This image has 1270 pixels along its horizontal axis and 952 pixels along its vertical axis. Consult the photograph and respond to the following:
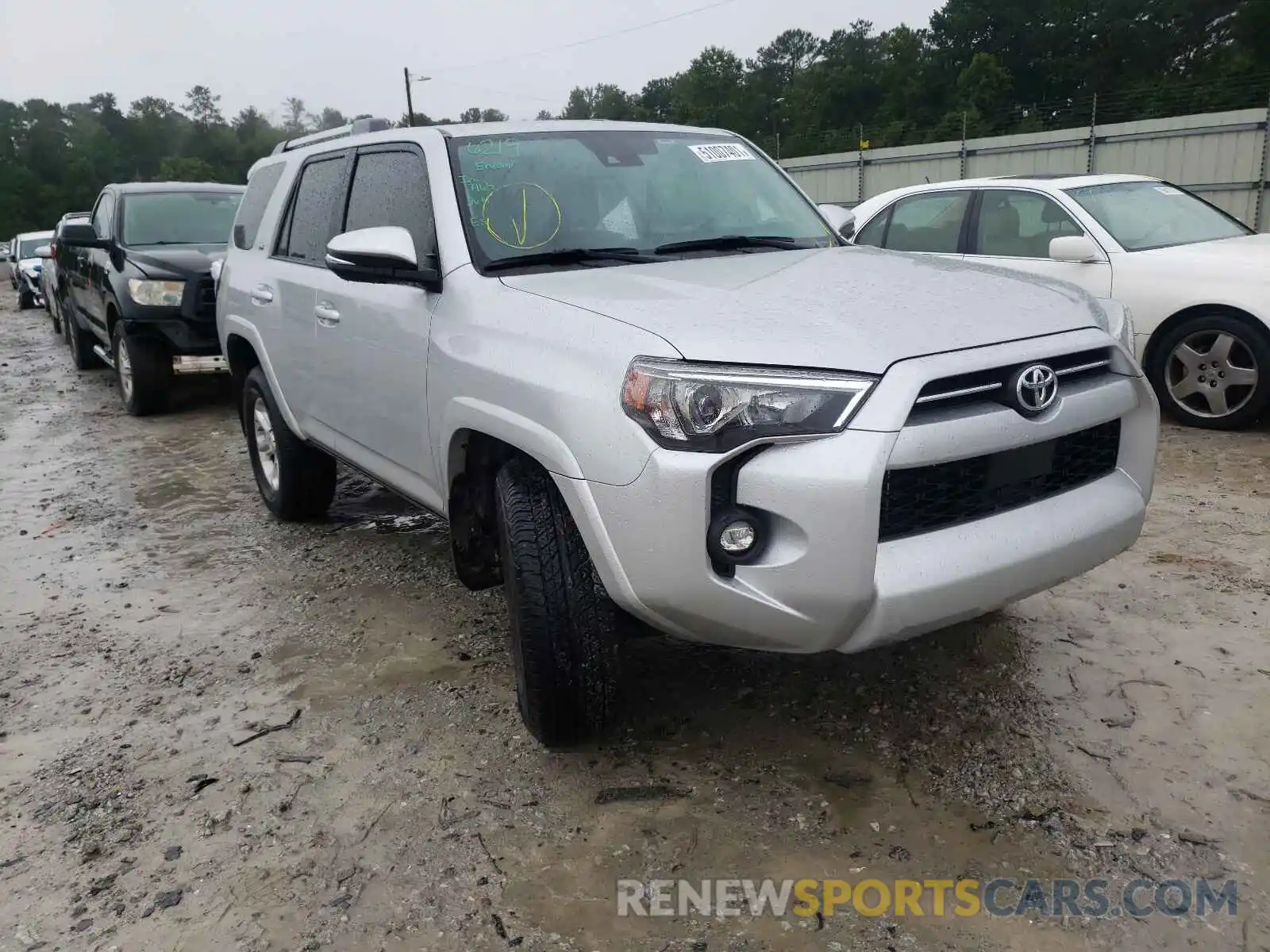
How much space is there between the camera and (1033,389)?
96.7 inches

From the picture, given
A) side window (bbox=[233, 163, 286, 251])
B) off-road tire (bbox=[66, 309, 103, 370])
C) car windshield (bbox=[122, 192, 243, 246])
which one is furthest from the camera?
off-road tire (bbox=[66, 309, 103, 370])

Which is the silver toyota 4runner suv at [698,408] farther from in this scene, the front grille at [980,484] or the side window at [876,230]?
the side window at [876,230]

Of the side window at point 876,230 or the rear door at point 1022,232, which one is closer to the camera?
the rear door at point 1022,232

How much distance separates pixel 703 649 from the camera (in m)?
3.60

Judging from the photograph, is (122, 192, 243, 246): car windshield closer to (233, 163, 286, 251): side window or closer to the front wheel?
(233, 163, 286, 251): side window

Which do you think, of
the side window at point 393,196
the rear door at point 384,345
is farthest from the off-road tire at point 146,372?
the side window at point 393,196

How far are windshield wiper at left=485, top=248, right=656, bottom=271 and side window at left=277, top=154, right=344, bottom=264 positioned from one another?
4.45 feet

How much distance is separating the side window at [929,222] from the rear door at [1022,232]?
0.13 metres

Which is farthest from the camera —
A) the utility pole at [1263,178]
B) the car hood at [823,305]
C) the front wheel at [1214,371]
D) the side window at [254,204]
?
the utility pole at [1263,178]

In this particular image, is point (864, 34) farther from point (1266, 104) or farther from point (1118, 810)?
point (1118, 810)

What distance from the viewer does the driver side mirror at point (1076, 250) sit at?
20.5 ft

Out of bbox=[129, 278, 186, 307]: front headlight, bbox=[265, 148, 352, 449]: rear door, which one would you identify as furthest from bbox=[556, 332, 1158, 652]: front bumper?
bbox=[129, 278, 186, 307]: front headlight

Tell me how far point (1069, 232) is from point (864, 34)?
267ft

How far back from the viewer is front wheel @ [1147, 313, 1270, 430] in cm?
577
